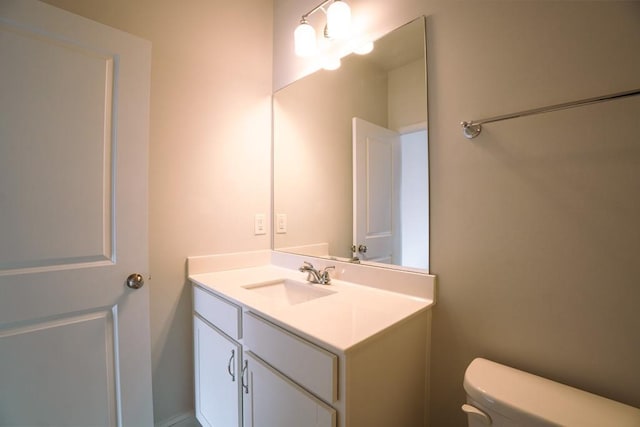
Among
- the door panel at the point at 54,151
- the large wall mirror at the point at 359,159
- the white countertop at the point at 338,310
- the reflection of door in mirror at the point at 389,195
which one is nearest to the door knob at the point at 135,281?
the door panel at the point at 54,151

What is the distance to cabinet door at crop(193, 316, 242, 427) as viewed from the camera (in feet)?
3.80

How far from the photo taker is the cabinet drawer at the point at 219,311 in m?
1.14

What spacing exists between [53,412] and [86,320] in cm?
35

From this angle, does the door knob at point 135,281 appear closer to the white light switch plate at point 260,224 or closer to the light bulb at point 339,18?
the white light switch plate at point 260,224

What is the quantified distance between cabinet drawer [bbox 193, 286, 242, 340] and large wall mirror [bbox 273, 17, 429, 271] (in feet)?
1.95

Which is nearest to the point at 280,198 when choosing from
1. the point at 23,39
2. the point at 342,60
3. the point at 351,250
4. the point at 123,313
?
the point at 351,250

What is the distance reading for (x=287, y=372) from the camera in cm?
89

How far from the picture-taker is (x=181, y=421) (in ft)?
4.89

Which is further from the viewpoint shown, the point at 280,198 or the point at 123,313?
the point at 280,198

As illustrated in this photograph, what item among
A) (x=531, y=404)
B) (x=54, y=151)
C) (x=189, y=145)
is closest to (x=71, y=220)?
(x=54, y=151)

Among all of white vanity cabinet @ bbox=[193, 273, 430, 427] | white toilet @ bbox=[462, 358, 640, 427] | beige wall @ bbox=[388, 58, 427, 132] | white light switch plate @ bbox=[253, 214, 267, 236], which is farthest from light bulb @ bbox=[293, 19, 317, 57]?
white toilet @ bbox=[462, 358, 640, 427]

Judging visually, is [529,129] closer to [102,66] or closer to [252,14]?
[102,66]

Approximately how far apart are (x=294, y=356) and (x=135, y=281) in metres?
0.84

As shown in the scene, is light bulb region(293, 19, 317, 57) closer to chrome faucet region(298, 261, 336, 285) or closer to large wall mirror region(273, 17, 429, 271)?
large wall mirror region(273, 17, 429, 271)
